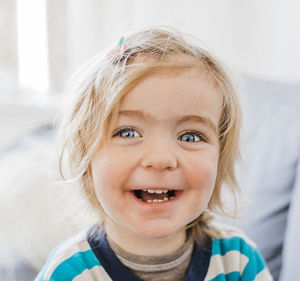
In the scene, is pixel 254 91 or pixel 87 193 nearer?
pixel 87 193

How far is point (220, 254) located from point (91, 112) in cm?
40

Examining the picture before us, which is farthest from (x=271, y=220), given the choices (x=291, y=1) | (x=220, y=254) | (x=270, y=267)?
(x=291, y=1)

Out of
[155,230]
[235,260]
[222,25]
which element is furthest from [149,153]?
[222,25]

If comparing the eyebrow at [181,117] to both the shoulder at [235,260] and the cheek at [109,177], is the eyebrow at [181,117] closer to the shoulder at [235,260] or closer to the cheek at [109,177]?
the cheek at [109,177]

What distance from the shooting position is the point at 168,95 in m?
0.71

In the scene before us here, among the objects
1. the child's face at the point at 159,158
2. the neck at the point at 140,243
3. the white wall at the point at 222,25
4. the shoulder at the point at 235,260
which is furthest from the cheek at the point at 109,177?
the white wall at the point at 222,25

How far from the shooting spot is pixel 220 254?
904mm

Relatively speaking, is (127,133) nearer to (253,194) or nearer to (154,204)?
(154,204)

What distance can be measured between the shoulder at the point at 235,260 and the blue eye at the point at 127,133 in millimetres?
322

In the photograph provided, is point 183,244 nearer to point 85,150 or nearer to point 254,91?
point 85,150

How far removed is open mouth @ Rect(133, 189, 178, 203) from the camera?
2.43 feet

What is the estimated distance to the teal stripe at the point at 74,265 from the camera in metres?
0.79

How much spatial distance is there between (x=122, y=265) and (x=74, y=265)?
9 cm

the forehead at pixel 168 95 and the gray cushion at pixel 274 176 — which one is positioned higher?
the forehead at pixel 168 95
